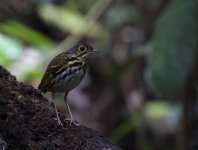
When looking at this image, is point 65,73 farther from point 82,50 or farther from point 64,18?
point 64,18

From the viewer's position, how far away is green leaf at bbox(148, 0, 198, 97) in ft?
16.8

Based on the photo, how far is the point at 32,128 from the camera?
10.3ft

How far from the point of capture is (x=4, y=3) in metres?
3.73

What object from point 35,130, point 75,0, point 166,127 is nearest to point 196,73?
point 35,130

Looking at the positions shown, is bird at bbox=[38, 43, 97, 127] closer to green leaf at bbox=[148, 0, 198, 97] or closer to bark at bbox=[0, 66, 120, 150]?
bark at bbox=[0, 66, 120, 150]

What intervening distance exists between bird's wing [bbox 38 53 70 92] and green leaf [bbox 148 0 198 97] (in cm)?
151

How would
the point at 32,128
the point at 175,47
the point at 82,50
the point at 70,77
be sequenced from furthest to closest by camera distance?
the point at 175,47 → the point at 82,50 → the point at 70,77 → the point at 32,128

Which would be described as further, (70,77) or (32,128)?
(70,77)

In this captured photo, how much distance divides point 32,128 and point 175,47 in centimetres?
228

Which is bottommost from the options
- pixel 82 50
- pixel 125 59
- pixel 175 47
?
pixel 82 50

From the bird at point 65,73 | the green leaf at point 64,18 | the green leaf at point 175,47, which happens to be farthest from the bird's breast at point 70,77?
the green leaf at point 64,18

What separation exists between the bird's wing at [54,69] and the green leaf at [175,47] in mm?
1510

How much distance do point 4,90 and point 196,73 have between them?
2490 millimetres

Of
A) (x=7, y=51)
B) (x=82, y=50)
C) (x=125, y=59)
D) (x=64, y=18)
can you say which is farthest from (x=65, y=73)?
(x=64, y=18)
